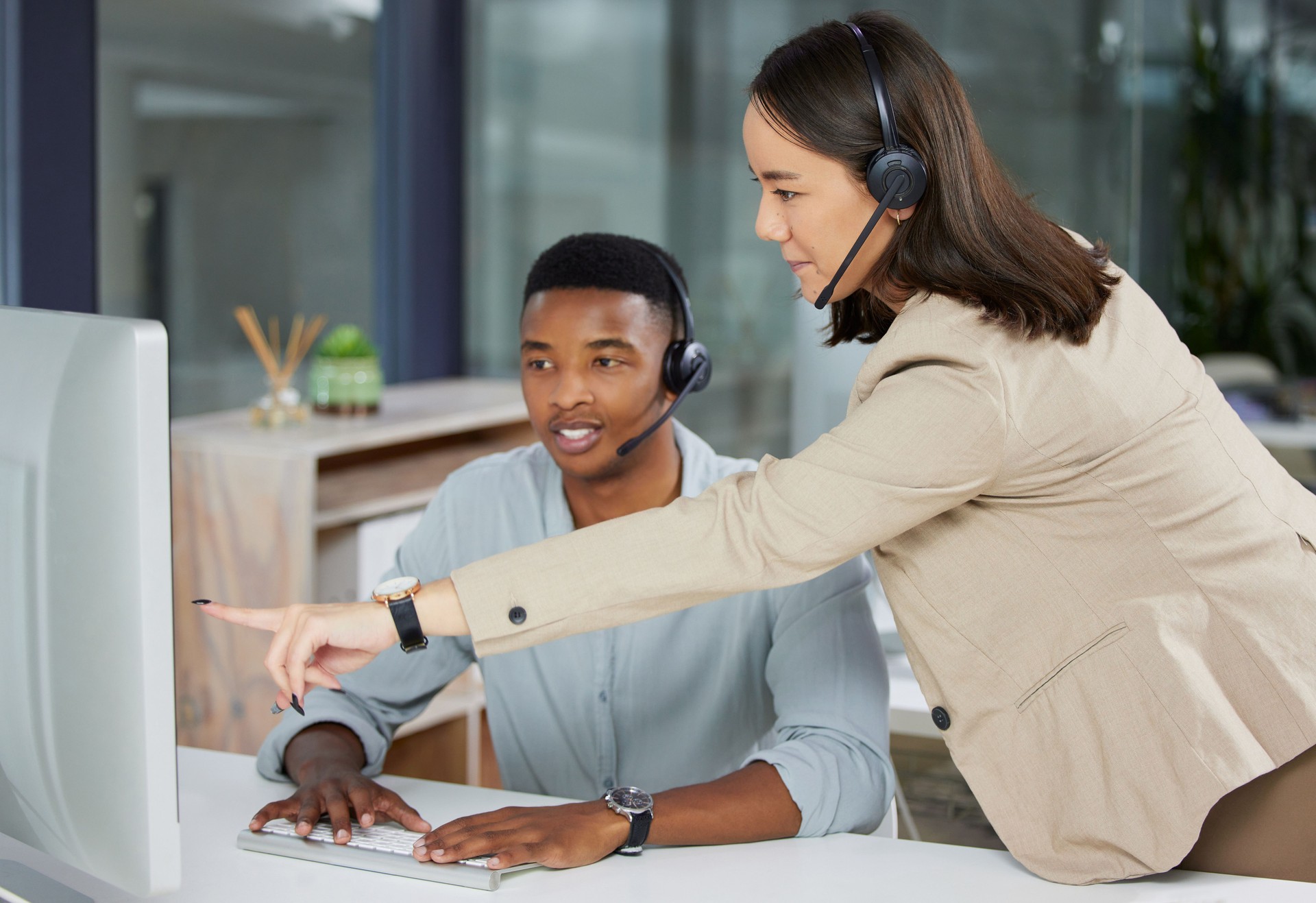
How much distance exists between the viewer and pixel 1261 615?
1025mm

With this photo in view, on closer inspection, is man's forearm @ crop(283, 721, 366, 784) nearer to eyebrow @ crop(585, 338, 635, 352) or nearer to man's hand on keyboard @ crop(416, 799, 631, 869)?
man's hand on keyboard @ crop(416, 799, 631, 869)

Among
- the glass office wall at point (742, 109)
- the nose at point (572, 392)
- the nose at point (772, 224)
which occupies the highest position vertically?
the glass office wall at point (742, 109)

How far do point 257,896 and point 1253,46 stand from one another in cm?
365

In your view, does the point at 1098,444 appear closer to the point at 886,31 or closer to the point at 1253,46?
the point at 886,31

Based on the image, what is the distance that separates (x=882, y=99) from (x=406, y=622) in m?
0.56

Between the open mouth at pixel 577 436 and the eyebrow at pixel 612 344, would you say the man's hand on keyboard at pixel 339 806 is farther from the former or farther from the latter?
the eyebrow at pixel 612 344

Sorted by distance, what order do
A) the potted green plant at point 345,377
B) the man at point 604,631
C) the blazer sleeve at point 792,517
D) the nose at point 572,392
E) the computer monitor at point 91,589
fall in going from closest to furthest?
the computer monitor at point 91,589 → the blazer sleeve at point 792,517 → the man at point 604,631 → the nose at point 572,392 → the potted green plant at point 345,377

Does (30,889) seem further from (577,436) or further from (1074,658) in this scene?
(1074,658)

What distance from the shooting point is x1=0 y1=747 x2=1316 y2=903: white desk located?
3.50 ft

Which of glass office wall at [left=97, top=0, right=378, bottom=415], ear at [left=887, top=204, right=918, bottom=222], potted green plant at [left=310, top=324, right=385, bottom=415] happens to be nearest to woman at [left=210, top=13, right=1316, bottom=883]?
ear at [left=887, top=204, right=918, bottom=222]

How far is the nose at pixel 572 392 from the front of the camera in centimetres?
157

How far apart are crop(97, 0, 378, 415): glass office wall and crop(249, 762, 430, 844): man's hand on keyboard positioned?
1827 mm

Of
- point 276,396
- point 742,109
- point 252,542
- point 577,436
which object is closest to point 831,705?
point 577,436

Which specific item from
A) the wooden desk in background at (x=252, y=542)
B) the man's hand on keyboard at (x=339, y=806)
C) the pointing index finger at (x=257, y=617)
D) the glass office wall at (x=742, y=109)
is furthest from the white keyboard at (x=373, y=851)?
the glass office wall at (x=742, y=109)
